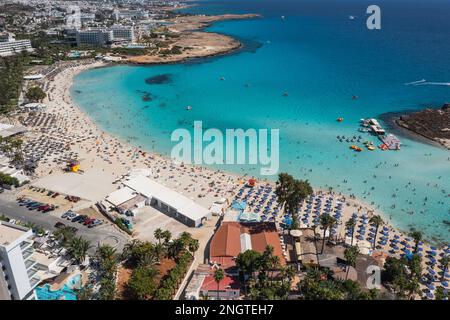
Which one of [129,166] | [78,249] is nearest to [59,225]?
[78,249]

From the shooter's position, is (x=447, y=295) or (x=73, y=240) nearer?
(x=447, y=295)

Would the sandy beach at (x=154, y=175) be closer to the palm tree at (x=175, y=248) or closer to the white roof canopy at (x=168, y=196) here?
the white roof canopy at (x=168, y=196)

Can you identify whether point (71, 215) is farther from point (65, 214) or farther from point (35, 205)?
point (35, 205)

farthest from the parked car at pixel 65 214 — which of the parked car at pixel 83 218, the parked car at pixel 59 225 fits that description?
the parked car at pixel 83 218

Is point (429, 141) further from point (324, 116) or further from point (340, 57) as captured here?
point (340, 57)

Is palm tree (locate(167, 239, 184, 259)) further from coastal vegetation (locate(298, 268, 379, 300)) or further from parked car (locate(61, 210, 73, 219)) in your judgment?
parked car (locate(61, 210, 73, 219))

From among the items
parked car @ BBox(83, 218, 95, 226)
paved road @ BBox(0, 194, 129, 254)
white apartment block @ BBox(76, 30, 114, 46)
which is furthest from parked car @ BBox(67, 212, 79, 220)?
white apartment block @ BBox(76, 30, 114, 46)

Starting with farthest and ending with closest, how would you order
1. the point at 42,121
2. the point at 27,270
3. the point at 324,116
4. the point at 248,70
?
1. the point at 248,70
2. the point at 324,116
3. the point at 42,121
4. the point at 27,270

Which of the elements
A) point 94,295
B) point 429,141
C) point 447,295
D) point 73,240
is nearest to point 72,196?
point 73,240
